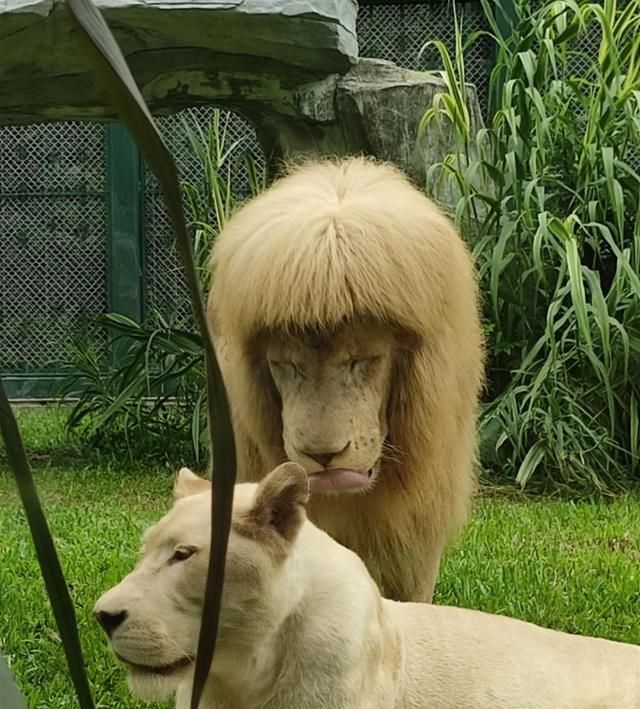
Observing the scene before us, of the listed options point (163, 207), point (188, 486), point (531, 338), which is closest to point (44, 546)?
point (188, 486)

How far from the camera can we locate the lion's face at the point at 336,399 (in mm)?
1559

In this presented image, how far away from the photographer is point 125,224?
15.9 ft

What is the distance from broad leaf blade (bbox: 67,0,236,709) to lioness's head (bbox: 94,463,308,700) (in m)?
0.63

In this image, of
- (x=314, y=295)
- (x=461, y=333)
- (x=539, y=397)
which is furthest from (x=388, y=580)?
(x=539, y=397)

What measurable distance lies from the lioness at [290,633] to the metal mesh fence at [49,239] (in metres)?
3.65

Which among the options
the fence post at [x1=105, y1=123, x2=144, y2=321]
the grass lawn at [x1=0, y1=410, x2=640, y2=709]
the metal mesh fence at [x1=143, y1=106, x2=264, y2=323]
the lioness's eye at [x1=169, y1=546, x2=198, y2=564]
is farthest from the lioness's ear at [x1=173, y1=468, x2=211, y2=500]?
the fence post at [x1=105, y1=123, x2=144, y2=321]

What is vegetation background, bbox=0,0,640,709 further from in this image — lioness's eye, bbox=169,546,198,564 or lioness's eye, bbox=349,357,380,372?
lioness's eye, bbox=169,546,198,564

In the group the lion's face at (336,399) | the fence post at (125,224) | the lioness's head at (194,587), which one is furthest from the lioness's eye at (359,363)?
the fence post at (125,224)

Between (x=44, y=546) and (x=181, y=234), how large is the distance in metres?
0.14

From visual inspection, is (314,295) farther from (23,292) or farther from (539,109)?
(23,292)

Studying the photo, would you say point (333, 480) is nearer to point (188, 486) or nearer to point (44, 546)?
point (188, 486)

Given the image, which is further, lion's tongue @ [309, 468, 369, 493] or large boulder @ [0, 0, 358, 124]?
large boulder @ [0, 0, 358, 124]

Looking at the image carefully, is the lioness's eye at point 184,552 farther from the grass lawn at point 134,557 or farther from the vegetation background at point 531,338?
the vegetation background at point 531,338

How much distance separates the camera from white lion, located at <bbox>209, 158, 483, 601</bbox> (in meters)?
1.64
